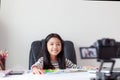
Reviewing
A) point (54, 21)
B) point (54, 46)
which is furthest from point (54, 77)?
point (54, 21)

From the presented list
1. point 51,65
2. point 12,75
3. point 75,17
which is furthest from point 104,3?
point 12,75

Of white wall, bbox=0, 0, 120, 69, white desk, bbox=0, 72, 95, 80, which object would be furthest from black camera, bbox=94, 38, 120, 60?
white wall, bbox=0, 0, 120, 69

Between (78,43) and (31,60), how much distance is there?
2.06ft

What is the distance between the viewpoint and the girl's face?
2131 mm

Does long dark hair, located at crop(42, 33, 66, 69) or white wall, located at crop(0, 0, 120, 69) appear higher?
white wall, located at crop(0, 0, 120, 69)

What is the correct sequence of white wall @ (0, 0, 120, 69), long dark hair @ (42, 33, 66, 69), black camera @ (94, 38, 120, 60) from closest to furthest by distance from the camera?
black camera @ (94, 38, 120, 60) < long dark hair @ (42, 33, 66, 69) < white wall @ (0, 0, 120, 69)

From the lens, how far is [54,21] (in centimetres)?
258

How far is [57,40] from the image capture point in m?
2.18

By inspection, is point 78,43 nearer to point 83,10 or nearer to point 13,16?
point 83,10

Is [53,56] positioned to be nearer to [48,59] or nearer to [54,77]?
[48,59]

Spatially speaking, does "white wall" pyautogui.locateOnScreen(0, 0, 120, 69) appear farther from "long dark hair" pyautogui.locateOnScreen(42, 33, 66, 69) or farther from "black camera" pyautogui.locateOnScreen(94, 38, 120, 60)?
"black camera" pyautogui.locateOnScreen(94, 38, 120, 60)

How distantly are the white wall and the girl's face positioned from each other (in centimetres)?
42

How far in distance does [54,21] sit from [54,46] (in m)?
0.53

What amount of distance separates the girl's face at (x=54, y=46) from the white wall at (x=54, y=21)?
42 cm
